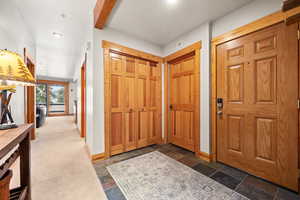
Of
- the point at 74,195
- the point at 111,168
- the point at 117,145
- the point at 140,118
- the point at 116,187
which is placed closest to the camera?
the point at 74,195

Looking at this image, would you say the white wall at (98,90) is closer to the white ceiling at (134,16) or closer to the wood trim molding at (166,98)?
the white ceiling at (134,16)

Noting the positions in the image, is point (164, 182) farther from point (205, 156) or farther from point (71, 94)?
point (71, 94)

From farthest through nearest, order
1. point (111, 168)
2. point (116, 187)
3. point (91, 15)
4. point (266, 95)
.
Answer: point (91, 15)
point (111, 168)
point (266, 95)
point (116, 187)

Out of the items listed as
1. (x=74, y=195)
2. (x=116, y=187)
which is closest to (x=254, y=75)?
(x=116, y=187)

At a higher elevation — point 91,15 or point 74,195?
point 91,15

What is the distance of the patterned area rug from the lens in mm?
1312

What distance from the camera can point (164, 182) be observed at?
4.99 feet

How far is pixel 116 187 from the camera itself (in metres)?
1.44

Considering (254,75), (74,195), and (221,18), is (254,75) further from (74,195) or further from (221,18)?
(74,195)

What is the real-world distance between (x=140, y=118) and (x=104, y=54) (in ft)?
4.68

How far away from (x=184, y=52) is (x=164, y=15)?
0.79m

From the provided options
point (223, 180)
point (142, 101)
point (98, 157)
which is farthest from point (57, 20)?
point (223, 180)

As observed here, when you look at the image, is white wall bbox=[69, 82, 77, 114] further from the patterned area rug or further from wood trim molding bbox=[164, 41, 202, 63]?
the patterned area rug

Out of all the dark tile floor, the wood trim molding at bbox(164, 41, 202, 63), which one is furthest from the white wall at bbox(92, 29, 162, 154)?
the wood trim molding at bbox(164, 41, 202, 63)
